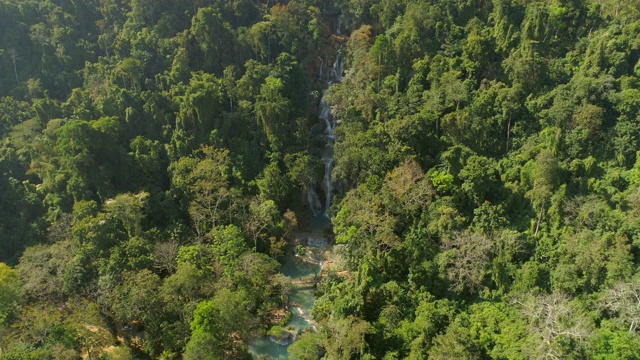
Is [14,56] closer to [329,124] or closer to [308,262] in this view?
[329,124]

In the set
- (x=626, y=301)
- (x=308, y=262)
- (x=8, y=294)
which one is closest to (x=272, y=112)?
(x=308, y=262)

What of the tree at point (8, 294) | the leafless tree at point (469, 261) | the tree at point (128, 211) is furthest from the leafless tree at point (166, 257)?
the leafless tree at point (469, 261)

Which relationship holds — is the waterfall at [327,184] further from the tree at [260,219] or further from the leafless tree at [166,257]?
the leafless tree at [166,257]

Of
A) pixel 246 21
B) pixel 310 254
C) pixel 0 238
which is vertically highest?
pixel 246 21

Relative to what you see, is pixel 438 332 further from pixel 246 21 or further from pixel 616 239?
pixel 246 21

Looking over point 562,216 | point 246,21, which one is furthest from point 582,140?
point 246,21
